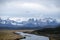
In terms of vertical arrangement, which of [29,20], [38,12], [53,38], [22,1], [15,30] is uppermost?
[22,1]

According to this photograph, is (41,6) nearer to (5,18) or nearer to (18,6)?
(18,6)

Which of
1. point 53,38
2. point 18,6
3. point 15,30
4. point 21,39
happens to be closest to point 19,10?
point 18,6

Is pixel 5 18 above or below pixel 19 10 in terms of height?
below

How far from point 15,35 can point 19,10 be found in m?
0.49

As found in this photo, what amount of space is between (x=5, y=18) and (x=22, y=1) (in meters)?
0.48

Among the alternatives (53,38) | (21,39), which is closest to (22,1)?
(21,39)

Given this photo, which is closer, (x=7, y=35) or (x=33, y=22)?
(x=7, y=35)

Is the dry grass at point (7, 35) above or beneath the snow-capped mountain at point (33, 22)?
beneath

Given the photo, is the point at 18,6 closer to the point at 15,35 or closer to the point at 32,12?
the point at 32,12

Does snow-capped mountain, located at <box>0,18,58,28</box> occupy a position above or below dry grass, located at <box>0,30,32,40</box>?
above

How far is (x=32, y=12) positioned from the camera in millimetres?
2207

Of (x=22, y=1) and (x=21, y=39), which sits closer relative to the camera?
(x=21, y=39)

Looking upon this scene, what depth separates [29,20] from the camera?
2.21 m

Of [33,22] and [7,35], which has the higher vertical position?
[33,22]
